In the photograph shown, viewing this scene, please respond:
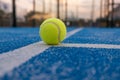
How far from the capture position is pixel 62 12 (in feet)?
70.3

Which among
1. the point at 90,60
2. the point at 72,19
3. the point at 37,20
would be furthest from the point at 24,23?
the point at 90,60

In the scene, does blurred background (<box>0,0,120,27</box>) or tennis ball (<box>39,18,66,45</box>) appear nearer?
tennis ball (<box>39,18,66,45</box>)

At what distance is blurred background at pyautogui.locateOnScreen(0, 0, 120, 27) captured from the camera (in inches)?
637

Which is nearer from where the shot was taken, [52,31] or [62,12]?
[52,31]

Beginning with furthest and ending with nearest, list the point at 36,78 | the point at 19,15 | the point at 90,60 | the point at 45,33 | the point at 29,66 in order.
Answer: the point at 19,15, the point at 45,33, the point at 90,60, the point at 29,66, the point at 36,78

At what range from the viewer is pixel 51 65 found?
2084 mm

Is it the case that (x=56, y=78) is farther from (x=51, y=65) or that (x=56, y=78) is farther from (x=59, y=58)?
(x=59, y=58)

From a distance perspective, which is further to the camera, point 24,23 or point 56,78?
point 24,23

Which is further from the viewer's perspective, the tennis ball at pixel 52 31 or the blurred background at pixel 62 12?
the blurred background at pixel 62 12

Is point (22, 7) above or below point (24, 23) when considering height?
above

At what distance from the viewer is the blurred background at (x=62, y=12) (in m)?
16.2

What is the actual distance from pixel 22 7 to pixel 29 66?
16557 millimetres

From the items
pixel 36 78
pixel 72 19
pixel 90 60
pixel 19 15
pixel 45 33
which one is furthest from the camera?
pixel 72 19

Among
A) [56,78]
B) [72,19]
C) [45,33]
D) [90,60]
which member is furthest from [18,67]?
[72,19]
